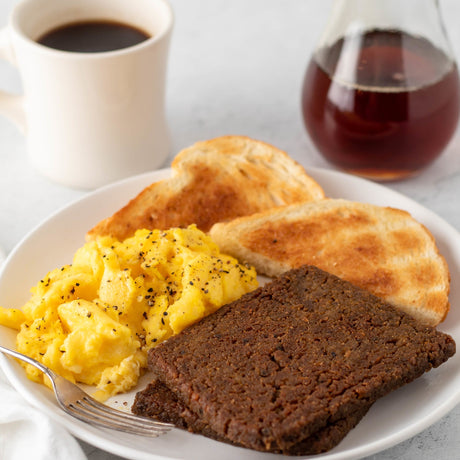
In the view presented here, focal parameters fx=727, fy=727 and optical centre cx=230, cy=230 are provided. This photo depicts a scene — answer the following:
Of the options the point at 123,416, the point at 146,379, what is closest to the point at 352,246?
the point at 146,379

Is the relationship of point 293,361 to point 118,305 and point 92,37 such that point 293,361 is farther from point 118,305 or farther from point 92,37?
point 92,37

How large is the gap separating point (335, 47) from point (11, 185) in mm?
1750

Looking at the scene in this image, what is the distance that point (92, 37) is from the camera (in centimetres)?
345

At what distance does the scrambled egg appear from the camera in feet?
7.76

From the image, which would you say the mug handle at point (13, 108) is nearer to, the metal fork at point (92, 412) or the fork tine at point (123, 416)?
the metal fork at point (92, 412)

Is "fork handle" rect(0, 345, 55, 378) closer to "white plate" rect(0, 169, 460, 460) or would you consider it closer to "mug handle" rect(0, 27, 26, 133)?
"white plate" rect(0, 169, 460, 460)

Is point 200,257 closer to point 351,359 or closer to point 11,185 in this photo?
point 351,359

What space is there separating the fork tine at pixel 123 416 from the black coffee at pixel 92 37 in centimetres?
174

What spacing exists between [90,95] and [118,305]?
3.95ft

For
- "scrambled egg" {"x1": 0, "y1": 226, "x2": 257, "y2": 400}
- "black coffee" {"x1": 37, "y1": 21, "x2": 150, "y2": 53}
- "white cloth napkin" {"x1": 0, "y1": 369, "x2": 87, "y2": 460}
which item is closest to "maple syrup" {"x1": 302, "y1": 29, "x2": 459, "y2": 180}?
"black coffee" {"x1": 37, "y1": 21, "x2": 150, "y2": 53}

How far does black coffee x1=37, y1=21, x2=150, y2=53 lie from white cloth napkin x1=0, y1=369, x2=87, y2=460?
1.71 m

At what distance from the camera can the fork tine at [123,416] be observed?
222 centimetres

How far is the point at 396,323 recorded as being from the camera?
2.49 m

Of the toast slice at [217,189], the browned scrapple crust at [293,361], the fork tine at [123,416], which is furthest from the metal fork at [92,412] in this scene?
the toast slice at [217,189]
